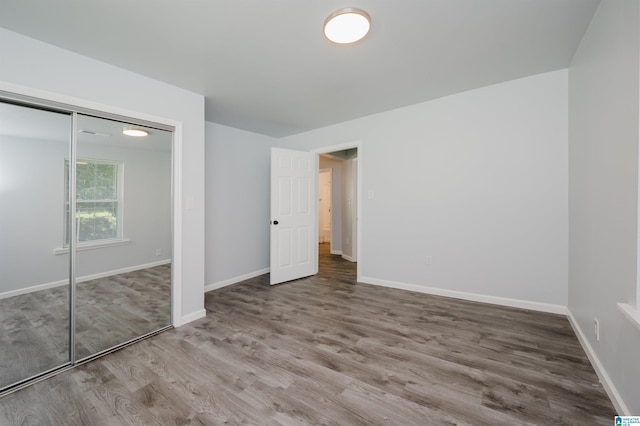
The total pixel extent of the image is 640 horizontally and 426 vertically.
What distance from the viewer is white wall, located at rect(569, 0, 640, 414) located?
1.30m

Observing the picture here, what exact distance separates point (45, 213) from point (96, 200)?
1.03ft

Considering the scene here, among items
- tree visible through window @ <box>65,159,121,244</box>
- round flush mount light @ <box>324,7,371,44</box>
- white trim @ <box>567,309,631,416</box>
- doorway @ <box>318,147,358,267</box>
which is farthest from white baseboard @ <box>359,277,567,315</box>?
tree visible through window @ <box>65,159,121,244</box>

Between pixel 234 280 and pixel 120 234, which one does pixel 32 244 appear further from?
pixel 234 280

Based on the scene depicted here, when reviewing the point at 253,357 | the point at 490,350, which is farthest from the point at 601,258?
the point at 253,357

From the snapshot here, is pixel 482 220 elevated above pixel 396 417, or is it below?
above

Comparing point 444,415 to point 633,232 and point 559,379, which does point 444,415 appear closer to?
point 559,379

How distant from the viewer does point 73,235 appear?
204cm

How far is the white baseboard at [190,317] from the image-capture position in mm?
2631

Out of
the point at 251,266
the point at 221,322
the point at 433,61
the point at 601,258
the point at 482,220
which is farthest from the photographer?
the point at 251,266

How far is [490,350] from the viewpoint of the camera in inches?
81.8

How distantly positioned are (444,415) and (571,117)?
2.80 metres

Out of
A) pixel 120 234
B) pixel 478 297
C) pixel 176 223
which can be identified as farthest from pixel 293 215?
pixel 478 297

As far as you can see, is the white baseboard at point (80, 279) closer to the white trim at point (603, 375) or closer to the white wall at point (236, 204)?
the white wall at point (236, 204)

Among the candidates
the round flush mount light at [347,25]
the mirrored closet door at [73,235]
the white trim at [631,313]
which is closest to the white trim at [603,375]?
the white trim at [631,313]
